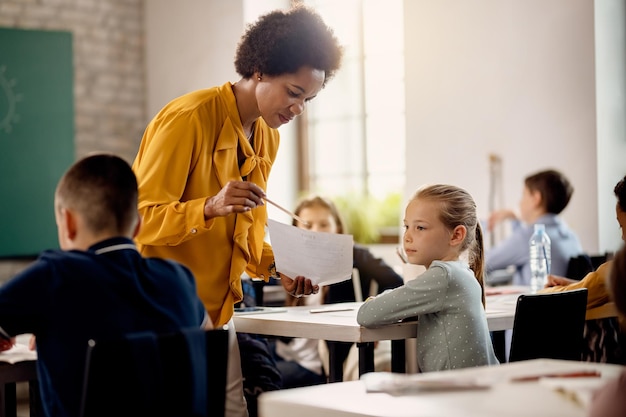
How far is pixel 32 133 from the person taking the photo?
6.51 meters

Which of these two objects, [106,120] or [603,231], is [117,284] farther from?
[106,120]

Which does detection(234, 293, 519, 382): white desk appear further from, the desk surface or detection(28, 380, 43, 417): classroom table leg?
detection(28, 380, 43, 417): classroom table leg

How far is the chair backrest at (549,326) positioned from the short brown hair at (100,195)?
1.15 meters

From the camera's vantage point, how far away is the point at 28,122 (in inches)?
256

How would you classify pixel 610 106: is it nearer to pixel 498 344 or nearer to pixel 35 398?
pixel 498 344

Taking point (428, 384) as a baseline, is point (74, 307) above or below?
above

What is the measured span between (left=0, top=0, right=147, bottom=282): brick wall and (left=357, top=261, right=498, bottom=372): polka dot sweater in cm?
456

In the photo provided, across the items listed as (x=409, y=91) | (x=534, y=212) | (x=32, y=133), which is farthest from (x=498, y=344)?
(x=32, y=133)

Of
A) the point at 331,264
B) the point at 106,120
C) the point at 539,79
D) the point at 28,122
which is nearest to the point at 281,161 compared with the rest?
the point at 106,120

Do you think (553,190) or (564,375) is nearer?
(564,375)

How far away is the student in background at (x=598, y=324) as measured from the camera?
2.96 meters

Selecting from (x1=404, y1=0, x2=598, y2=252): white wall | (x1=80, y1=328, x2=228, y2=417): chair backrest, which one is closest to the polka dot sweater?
(x1=80, y1=328, x2=228, y2=417): chair backrest

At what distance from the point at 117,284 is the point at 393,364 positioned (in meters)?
1.31

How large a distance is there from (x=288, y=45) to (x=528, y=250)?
242 centimetres
